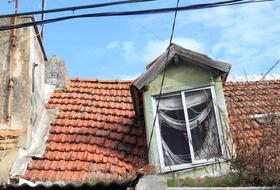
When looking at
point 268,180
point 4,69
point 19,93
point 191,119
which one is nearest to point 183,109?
point 191,119

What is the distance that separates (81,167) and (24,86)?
2.27 m

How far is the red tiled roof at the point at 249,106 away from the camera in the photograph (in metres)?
7.30

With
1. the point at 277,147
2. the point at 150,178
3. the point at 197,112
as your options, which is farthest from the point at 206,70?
the point at 150,178

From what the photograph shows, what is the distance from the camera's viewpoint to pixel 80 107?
10.2 m

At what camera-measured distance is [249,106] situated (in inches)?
322

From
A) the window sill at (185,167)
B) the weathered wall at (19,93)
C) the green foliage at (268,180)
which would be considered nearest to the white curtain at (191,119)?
the window sill at (185,167)

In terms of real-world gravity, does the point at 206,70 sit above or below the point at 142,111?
above

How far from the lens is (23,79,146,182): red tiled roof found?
25.7 ft

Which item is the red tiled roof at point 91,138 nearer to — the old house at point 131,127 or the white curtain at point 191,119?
the old house at point 131,127

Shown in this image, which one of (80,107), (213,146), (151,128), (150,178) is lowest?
(150,178)

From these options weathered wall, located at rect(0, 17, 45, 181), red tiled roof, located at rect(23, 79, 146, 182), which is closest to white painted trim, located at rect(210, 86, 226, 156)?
red tiled roof, located at rect(23, 79, 146, 182)

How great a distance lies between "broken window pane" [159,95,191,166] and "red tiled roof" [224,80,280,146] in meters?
1.07

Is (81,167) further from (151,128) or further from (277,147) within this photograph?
(277,147)

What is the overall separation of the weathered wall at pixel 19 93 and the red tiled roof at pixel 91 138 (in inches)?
21.4
